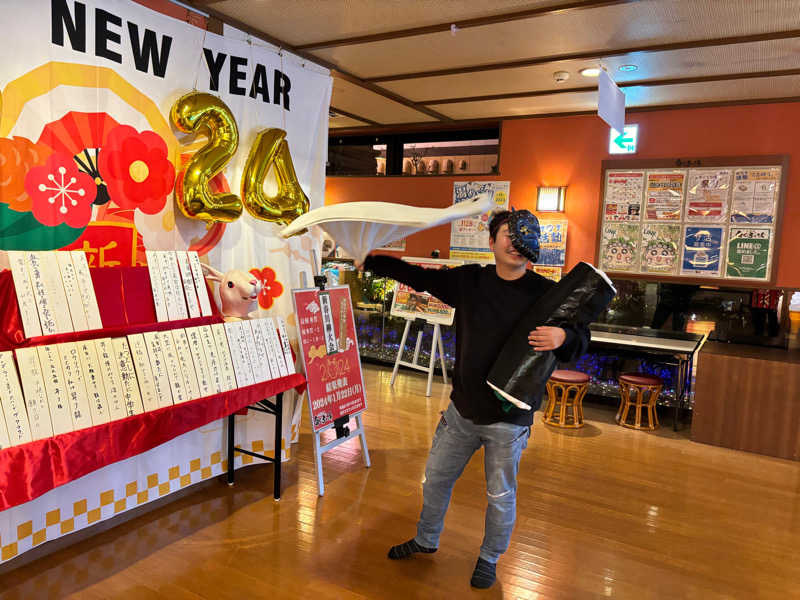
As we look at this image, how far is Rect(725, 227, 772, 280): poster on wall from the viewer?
16.7 feet

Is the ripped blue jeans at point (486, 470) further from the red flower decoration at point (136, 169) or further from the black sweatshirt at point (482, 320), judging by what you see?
the red flower decoration at point (136, 169)

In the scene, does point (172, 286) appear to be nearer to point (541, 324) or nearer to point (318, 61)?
point (541, 324)

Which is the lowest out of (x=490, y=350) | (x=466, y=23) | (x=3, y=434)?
(x=3, y=434)

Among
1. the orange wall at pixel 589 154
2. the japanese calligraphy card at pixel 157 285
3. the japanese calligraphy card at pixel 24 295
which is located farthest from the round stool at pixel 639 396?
the japanese calligraphy card at pixel 24 295

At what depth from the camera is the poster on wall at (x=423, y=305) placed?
5898 millimetres

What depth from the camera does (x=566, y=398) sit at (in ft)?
16.3

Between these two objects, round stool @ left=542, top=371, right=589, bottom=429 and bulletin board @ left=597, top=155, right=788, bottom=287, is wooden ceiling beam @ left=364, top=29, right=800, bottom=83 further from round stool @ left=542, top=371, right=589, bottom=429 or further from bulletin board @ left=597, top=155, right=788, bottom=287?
round stool @ left=542, top=371, right=589, bottom=429

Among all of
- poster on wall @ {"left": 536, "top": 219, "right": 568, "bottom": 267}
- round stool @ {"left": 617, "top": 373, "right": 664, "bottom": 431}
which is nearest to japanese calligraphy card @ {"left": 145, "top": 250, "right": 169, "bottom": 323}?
round stool @ {"left": 617, "top": 373, "right": 664, "bottom": 431}

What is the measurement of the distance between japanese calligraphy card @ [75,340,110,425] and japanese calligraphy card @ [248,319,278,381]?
33.2 inches

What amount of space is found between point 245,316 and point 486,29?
86.5 inches

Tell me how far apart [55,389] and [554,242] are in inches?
187

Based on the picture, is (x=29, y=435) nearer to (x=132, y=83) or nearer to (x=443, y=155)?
(x=132, y=83)

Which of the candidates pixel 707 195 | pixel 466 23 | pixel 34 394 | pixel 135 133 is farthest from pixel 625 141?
pixel 34 394

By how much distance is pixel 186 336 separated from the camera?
2.89 meters
